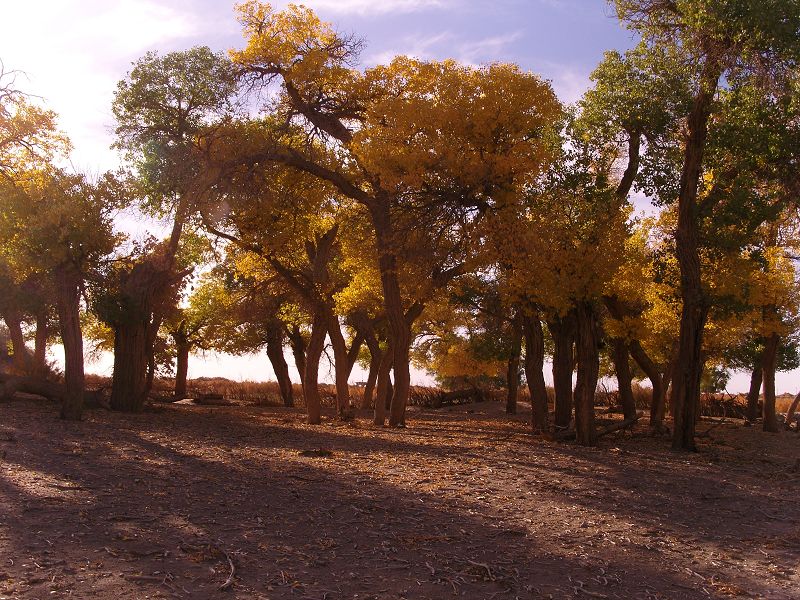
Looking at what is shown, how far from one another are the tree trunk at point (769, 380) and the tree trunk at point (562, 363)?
7627 mm

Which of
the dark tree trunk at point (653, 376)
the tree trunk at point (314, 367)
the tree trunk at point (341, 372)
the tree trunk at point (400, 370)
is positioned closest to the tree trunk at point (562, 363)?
the dark tree trunk at point (653, 376)

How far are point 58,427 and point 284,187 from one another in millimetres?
7767

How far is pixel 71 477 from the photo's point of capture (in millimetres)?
8633

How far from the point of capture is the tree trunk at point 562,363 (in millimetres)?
19500

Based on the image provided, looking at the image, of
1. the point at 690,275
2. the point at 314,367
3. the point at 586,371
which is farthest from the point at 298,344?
the point at 690,275

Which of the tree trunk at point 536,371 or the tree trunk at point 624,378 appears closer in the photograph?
the tree trunk at point 536,371

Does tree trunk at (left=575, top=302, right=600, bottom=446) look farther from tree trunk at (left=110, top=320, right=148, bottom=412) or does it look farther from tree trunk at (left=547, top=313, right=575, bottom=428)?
tree trunk at (left=110, top=320, right=148, bottom=412)

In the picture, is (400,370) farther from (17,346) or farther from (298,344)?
(298,344)

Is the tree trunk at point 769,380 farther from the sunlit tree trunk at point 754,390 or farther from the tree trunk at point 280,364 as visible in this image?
the tree trunk at point 280,364

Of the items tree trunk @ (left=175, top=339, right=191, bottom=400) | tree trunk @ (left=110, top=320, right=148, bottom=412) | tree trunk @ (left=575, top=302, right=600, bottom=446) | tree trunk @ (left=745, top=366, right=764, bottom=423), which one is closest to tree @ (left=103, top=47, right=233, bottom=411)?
tree trunk @ (left=110, top=320, right=148, bottom=412)

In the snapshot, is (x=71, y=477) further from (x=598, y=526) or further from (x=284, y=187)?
(x=284, y=187)

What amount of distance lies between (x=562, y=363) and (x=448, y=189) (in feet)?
23.7

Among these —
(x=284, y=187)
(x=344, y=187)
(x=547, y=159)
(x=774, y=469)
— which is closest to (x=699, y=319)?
(x=774, y=469)

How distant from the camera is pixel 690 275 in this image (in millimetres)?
15586
